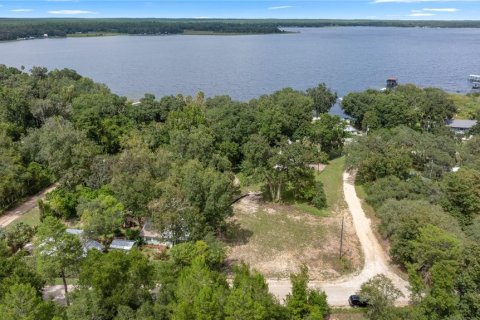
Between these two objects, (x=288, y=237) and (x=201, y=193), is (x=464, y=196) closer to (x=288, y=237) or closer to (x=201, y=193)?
(x=288, y=237)

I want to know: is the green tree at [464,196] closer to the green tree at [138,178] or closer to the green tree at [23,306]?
the green tree at [138,178]

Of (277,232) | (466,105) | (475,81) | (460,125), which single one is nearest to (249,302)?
(277,232)

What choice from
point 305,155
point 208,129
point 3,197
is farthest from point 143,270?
point 208,129

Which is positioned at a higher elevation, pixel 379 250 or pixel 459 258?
pixel 459 258

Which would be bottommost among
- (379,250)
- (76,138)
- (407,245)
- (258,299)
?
(379,250)

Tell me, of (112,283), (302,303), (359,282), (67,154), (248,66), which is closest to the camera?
(112,283)

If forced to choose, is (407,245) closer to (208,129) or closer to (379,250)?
(379,250)

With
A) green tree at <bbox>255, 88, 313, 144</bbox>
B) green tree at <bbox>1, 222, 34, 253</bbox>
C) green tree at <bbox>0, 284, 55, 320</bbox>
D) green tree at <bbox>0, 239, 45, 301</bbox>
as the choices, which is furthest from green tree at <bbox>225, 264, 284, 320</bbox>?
green tree at <bbox>255, 88, 313, 144</bbox>
